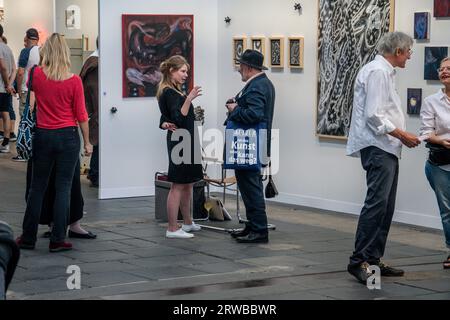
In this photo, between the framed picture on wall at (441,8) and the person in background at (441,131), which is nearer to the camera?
the person in background at (441,131)

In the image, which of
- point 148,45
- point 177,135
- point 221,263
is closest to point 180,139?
point 177,135

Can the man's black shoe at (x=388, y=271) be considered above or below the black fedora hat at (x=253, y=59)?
below

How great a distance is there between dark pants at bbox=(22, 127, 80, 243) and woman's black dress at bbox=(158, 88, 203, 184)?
1.13 m

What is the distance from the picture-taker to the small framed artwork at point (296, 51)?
42.5 ft

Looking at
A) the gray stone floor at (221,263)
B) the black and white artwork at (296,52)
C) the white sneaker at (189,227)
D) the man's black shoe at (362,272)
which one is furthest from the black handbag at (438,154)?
the black and white artwork at (296,52)

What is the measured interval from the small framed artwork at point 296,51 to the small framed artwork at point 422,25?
6.65 ft

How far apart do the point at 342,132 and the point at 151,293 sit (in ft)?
17.0

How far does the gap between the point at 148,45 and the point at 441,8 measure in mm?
4289

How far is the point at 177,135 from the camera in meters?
10.5

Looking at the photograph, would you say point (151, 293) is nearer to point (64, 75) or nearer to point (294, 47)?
point (64, 75)

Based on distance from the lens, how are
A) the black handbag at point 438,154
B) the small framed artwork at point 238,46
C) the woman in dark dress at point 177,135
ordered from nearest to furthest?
the black handbag at point 438,154
the woman in dark dress at point 177,135
the small framed artwork at point 238,46

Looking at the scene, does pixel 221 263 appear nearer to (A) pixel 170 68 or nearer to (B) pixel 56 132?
(B) pixel 56 132

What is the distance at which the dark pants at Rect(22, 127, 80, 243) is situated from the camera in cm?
946

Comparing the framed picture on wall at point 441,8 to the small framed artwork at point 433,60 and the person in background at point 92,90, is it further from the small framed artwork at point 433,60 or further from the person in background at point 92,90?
the person in background at point 92,90
